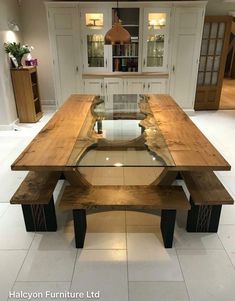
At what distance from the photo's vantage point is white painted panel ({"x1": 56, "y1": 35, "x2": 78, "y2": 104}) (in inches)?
193

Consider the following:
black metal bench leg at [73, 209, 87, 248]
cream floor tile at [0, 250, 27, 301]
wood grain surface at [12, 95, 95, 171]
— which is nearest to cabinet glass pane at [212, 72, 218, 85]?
wood grain surface at [12, 95, 95, 171]

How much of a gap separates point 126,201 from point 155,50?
159 inches

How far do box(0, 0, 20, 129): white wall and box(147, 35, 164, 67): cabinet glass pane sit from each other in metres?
2.63

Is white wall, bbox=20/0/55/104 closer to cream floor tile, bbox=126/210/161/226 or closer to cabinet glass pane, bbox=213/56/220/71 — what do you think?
cabinet glass pane, bbox=213/56/220/71

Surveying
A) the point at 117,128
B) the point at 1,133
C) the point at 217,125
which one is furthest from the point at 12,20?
the point at 217,125

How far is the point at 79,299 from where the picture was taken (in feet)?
5.36

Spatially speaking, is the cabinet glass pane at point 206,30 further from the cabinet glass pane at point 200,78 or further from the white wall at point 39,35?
the white wall at point 39,35

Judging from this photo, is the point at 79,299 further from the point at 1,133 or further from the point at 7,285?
the point at 1,133

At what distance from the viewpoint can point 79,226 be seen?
6.49 feet

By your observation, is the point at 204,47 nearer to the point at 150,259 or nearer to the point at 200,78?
the point at 200,78

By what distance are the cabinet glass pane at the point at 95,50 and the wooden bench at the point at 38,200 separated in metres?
3.45

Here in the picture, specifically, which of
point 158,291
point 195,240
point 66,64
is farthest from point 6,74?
point 158,291

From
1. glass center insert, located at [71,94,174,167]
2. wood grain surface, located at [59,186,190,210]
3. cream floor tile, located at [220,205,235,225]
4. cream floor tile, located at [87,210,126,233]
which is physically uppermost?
glass center insert, located at [71,94,174,167]

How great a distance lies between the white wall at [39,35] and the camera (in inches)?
203
